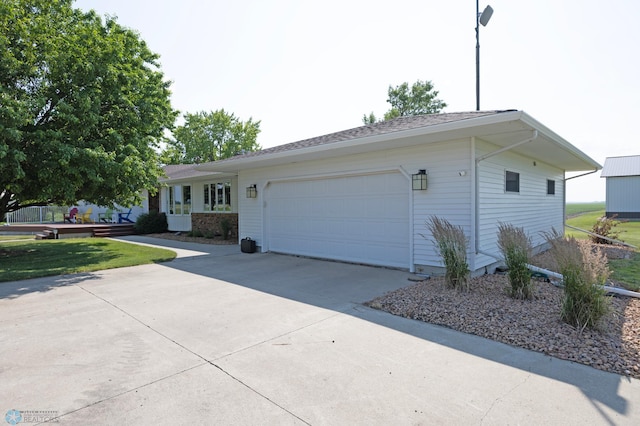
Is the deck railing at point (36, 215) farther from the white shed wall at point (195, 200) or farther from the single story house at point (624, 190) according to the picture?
the single story house at point (624, 190)

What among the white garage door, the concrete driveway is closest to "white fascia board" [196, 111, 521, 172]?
the white garage door

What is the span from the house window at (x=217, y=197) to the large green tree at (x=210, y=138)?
2055 cm

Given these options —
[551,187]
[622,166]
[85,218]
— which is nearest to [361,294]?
[551,187]

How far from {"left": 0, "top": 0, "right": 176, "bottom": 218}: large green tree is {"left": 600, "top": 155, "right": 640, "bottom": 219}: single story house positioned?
29461 mm

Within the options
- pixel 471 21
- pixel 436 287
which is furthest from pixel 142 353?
pixel 471 21

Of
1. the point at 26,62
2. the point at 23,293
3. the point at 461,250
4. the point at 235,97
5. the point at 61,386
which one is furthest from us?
the point at 235,97

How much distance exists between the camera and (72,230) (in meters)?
15.2

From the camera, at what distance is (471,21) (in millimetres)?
10617

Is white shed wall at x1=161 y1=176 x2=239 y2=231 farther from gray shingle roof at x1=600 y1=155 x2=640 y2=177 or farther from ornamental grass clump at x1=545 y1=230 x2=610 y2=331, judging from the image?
gray shingle roof at x1=600 y1=155 x2=640 y2=177

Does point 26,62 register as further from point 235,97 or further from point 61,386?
point 235,97

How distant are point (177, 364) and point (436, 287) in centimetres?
409

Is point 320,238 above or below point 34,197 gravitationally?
below

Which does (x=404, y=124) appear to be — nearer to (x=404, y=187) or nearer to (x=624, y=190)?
(x=404, y=187)

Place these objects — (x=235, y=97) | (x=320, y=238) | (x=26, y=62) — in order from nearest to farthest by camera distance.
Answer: (x=26, y=62) < (x=320, y=238) < (x=235, y=97)
